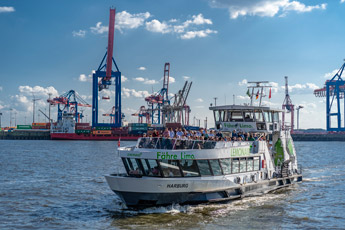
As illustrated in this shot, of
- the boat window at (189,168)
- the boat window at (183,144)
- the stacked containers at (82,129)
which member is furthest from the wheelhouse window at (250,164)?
the stacked containers at (82,129)

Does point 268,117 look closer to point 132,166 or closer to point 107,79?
point 132,166

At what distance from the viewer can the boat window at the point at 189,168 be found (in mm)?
18656

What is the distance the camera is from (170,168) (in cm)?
1842

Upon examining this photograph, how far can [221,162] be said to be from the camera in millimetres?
19812

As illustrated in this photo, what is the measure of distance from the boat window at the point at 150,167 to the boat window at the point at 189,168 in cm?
124

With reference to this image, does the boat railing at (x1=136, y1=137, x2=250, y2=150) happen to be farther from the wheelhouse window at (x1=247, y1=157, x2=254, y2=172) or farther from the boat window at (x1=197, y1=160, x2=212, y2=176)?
the wheelhouse window at (x1=247, y1=157, x2=254, y2=172)

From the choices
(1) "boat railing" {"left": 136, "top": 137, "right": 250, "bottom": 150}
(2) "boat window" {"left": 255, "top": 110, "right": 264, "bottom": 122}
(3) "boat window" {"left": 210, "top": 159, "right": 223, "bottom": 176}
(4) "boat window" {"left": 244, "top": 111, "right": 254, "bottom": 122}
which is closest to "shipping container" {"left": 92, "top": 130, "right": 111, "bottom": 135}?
(4) "boat window" {"left": 244, "top": 111, "right": 254, "bottom": 122}

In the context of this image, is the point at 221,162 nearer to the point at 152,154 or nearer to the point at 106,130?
the point at 152,154

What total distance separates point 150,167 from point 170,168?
39.6 inches

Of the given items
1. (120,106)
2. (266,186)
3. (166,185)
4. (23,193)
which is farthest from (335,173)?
(120,106)

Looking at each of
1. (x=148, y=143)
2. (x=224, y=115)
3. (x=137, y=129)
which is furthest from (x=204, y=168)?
(x=137, y=129)

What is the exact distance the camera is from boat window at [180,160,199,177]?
18.7 metres

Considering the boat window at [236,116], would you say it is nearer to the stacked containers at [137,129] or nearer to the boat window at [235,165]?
the boat window at [235,165]

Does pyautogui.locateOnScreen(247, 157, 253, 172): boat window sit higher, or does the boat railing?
the boat railing
